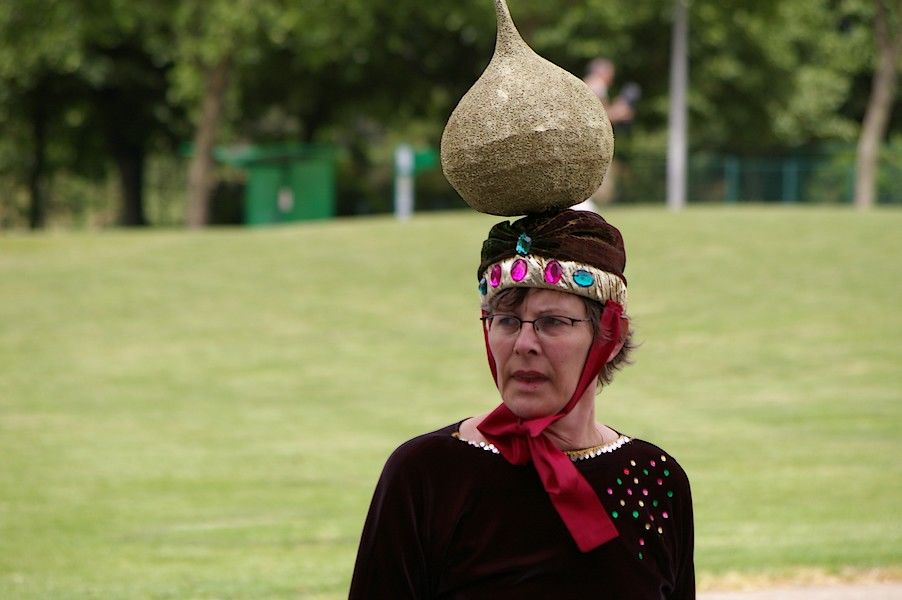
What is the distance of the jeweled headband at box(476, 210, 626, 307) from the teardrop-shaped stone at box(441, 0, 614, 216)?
6 cm

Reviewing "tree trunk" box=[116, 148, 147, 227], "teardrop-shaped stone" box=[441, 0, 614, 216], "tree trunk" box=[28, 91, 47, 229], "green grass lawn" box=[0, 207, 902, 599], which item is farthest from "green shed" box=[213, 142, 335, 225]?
"teardrop-shaped stone" box=[441, 0, 614, 216]

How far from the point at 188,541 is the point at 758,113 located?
44.0 metres

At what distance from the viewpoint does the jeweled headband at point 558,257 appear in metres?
2.95

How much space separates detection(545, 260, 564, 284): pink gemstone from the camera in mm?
2945

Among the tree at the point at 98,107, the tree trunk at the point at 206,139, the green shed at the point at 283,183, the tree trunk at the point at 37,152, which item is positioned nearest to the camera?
the tree trunk at the point at 206,139

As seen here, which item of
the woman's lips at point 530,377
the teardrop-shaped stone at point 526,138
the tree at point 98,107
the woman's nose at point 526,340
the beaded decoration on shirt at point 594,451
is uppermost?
the tree at point 98,107

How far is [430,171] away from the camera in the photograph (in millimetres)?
49688

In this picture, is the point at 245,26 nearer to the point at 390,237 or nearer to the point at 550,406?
the point at 390,237

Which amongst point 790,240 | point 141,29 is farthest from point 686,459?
point 141,29

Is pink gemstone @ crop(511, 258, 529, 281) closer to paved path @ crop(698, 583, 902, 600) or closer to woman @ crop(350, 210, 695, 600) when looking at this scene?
woman @ crop(350, 210, 695, 600)

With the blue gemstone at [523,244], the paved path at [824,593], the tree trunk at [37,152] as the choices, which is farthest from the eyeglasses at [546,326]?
the tree trunk at [37,152]

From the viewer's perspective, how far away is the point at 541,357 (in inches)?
116

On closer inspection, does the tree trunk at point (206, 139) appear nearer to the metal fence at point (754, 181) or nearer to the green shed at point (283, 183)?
the green shed at point (283, 183)

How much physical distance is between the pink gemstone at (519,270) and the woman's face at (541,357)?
4 cm
